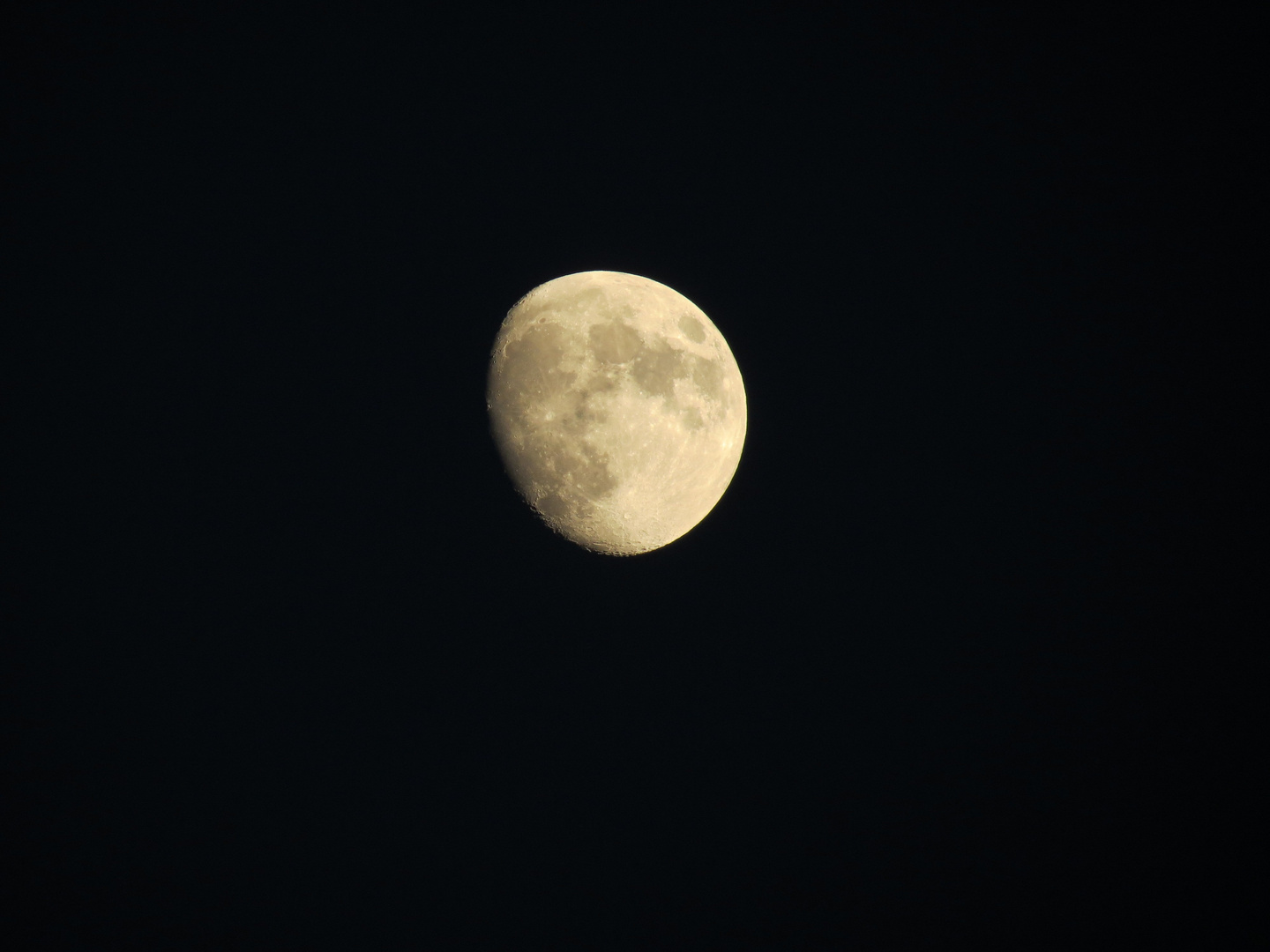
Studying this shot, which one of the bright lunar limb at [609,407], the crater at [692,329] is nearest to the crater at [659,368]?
the bright lunar limb at [609,407]

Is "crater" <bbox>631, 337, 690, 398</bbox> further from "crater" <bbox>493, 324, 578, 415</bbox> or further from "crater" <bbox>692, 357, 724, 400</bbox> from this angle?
"crater" <bbox>493, 324, 578, 415</bbox>

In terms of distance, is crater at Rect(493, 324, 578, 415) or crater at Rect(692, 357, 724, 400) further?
crater at Rect(692, 357, 724, 400)

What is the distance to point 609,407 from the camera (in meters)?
3.52

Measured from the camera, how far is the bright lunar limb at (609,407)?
3.56 metres

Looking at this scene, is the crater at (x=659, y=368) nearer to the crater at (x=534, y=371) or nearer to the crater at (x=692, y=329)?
the crater at (x=692, y=329)

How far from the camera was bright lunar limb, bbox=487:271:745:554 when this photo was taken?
3559 millimetres

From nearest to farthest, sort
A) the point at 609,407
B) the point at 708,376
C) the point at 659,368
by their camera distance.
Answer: the point at 609,407 → the point at 659,368 → the point at 708,376

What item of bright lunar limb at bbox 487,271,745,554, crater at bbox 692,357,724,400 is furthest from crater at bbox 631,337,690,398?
crater at bbox 692,357,724,400

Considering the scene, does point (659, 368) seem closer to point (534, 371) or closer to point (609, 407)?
point (609, 407)

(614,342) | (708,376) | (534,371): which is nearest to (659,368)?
(614,342)

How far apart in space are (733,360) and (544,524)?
1.87 m

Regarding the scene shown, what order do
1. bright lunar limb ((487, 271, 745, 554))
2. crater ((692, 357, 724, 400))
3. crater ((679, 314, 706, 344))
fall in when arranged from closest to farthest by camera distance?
bright lunar limb ((487, 271, 745, 554)) < crater ((692, 357, 724, 400)) < crater ((679, 314, 706, 344))

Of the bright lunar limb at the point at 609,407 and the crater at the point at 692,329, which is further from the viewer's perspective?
the crater at the point at 692,329

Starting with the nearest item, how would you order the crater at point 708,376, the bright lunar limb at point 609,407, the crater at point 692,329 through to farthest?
the bright lunar limb at point 609,407 < the crater at point 708,376 < the crater at point 692,329
